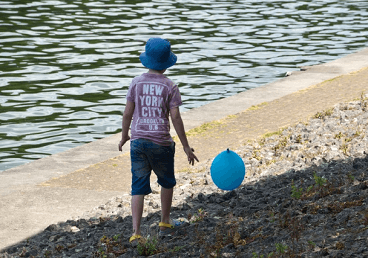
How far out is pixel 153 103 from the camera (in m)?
5.10

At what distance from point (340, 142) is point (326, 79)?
5.71m

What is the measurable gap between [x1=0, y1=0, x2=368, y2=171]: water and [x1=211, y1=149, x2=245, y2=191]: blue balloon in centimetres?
416

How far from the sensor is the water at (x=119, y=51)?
11305 millimetres

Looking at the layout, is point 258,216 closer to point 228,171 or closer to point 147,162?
point 228,171

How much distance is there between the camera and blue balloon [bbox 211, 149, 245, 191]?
6.20 m

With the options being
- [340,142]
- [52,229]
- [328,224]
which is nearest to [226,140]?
[340,142]

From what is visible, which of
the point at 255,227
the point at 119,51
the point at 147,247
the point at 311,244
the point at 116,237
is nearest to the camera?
the point at 311,244

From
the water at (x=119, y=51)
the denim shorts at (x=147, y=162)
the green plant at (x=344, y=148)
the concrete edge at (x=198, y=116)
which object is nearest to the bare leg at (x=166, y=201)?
the denim shorts at (x=147, y=162)

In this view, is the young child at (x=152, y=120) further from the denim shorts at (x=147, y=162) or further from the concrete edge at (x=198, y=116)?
the concrete edge at (x=198, y=116)

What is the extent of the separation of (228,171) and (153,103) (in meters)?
1.45

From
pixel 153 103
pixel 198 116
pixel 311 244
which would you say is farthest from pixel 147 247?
pixel 198 116

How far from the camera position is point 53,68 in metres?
15.0

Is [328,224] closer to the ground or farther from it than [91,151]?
farther from it

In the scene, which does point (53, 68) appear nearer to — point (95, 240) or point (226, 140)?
point (226, 140)
